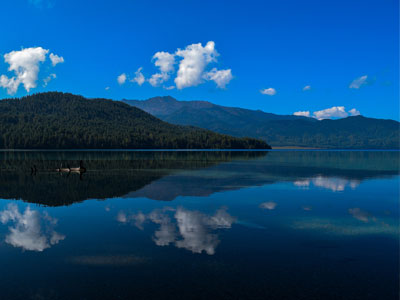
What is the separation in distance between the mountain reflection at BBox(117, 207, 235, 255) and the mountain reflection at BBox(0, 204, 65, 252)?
17.4 feet

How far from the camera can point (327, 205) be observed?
33.7 m

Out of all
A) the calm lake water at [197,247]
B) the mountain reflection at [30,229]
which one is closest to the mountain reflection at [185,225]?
the calm lake water at [197,247]

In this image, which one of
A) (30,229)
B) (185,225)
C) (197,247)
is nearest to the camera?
(197,247)

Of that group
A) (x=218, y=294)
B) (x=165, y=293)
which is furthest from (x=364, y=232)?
(x=165, y=293)

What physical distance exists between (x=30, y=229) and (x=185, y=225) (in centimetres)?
1105

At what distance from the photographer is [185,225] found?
24.4 metres

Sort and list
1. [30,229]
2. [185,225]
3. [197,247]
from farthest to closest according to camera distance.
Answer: [185,225] → [30,229] → [197,247]

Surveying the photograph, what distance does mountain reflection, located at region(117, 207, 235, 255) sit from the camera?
19953 millimetres

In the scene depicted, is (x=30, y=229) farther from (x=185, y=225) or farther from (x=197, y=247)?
(x=197, y=247)

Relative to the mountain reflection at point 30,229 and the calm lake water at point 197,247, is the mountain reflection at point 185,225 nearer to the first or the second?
the calm lake water at point 197,247

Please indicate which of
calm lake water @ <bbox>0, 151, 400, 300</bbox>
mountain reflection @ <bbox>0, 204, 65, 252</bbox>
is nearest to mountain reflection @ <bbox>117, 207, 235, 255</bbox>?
calm lake water @ <bbox>0, 151, 400, 300</bbox>

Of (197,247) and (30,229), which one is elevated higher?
(197,247)

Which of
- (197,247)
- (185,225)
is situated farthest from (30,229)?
(197,247)

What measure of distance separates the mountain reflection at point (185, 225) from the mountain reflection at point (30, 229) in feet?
17.4
